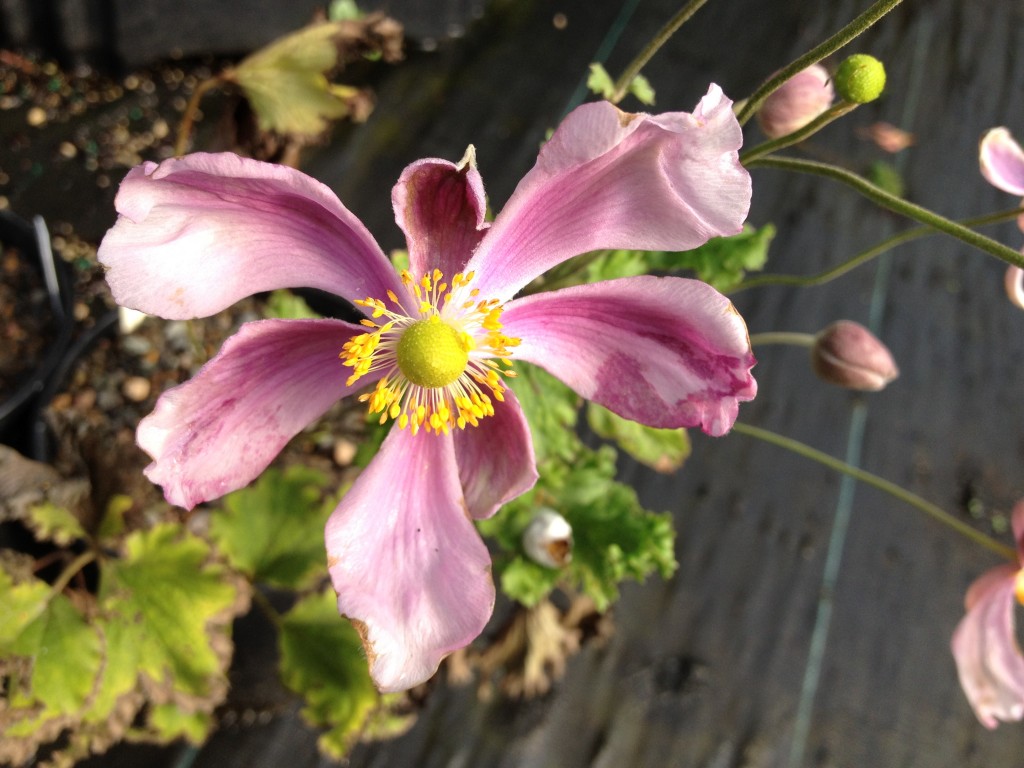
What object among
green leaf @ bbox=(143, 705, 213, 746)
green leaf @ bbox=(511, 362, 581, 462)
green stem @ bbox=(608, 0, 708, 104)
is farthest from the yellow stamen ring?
green leaf @ bbox=(143, 705, 213, 746)

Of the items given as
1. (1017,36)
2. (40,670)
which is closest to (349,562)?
(40,670)

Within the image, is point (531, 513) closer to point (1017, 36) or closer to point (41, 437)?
point (41, 437)

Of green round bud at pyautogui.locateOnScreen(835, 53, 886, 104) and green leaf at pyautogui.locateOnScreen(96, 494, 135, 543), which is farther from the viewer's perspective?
green leaf at pyautogui.locateOnScreen(96, 494, 135, 543)

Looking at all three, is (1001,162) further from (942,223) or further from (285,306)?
(285,306)

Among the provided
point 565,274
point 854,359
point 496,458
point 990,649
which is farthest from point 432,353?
point 990,649

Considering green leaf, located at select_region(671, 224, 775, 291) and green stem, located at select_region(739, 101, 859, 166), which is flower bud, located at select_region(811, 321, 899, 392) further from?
green stem, located at select_region(739, 101, 859, 166)

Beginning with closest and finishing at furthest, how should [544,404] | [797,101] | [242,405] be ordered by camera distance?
[242,405], [797,101], [544,404]
